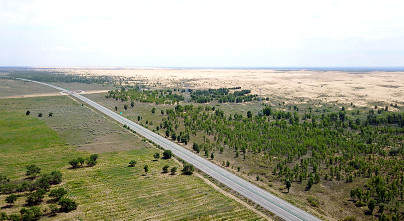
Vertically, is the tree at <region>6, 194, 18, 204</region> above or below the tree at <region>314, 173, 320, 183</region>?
above

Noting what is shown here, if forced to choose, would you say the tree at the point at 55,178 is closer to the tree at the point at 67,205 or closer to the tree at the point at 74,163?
the tree at the point at 74,163

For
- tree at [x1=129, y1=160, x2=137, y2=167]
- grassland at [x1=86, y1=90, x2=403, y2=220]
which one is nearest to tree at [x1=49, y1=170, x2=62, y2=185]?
tree at [x1=129, y1=160, x2=137, y2=167]

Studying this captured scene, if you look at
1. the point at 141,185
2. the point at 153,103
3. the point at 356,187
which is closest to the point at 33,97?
the point at 153,103

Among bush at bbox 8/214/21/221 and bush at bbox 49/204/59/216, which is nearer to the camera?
bush at bbox 8/214/21/221

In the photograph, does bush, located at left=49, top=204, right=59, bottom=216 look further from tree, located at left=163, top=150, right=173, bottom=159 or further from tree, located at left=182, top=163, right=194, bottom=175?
tree, located at left=163, top=150, right=173, bottom=159

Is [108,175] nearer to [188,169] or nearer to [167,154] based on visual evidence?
[167,154]

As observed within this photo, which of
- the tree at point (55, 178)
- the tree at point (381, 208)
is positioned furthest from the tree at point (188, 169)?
the tree at point (381, 208)

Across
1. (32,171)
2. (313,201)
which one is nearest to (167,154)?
(32,171)

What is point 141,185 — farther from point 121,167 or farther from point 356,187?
point 356,187
